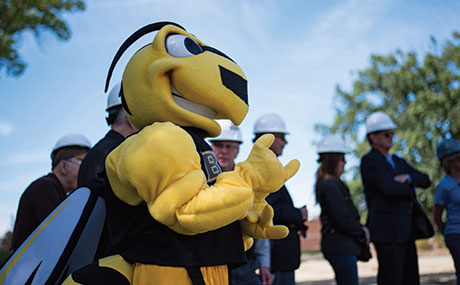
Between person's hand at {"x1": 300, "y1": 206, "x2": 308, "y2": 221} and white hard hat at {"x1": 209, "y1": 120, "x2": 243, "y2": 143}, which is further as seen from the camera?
white hard hat at {"x1": 209, "y1": 120, "x2": 243, "y2": 143}

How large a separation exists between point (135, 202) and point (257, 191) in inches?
19.8

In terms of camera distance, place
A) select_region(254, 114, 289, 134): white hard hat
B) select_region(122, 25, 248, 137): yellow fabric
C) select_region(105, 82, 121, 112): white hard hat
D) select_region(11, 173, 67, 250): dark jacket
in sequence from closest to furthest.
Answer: select_region(122, 25, 248, 137): yellow fabric, select_region(105, 82, 121, 112): white hard hat, select_region(11, 173, 67, 250): dark jacket, select_region(254, 114, 289, 134): white hard hat

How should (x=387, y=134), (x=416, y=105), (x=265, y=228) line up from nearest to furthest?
(x=265, y=228), (x=387, y=134), (x=416, y=105)

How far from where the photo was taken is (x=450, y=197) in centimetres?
462

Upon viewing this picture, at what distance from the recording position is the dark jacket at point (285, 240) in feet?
12.5

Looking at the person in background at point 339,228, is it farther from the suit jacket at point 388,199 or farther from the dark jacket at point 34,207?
the dark jacket at point 34,207

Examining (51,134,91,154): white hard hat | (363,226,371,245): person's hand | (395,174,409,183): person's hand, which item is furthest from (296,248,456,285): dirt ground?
(51,134,91,154): white hard hat

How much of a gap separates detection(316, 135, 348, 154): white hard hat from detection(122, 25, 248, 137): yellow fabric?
2.80m

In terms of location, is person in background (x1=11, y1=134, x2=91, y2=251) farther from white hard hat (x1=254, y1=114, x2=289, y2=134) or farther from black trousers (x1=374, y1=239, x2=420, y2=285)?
black trousers (x1=374, y1=239, x2=420, y2=285)

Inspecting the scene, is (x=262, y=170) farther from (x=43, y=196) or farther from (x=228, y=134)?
(x=228, y=134)

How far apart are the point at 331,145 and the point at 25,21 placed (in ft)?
29.5

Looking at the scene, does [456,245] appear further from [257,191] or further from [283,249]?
[257,191]

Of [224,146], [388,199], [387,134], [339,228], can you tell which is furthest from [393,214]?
[224,146]

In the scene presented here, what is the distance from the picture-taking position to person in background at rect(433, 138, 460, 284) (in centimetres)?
441
